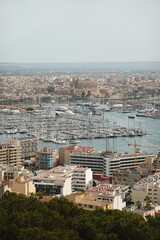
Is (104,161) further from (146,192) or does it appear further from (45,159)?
(146,192)

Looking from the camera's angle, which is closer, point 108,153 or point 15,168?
point 15,168

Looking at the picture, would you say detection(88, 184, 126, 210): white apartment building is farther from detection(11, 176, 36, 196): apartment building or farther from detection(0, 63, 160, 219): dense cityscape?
detection(11, 176, 36, 196): apartment building

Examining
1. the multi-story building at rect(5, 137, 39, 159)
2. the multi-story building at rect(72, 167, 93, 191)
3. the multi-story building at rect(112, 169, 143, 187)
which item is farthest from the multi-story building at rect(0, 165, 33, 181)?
the multi-story building at rect(5, 137, 39, 159)

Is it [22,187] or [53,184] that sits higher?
[22,187]

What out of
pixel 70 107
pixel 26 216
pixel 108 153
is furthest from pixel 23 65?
pixel 26 216

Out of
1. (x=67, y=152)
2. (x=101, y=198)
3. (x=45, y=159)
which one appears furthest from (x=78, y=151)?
(x=101, y=198)

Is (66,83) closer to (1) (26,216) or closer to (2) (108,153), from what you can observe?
(2) (108,153)
